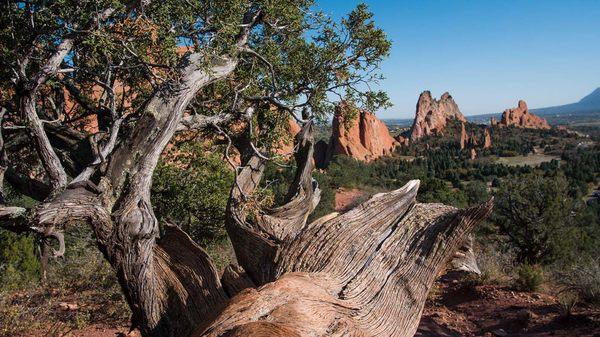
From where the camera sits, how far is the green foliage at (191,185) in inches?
214

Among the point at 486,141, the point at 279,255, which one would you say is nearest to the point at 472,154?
the point at 486,141

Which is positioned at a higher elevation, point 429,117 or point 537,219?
point 429,117

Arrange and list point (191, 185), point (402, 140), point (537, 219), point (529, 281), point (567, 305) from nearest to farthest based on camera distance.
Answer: point (191, 185)
point (567, 305)
point (529, 281)
point (537, 219)
point (402, 140)

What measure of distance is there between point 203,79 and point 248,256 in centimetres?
169

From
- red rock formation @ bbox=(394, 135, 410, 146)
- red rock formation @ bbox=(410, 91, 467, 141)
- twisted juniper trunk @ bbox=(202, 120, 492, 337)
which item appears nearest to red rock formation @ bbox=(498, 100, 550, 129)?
red rock formation @ bbox=(410, 91, 467, 141)

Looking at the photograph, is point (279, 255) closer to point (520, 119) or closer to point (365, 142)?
point (365, 142)

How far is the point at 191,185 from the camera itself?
5.58 meters

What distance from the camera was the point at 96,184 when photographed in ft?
9.87

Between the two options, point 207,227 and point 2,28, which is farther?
point 207,227

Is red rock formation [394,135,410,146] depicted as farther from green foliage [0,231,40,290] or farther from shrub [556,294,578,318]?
shrub [556,294,578,318]

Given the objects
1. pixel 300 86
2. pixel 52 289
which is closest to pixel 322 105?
pixel 300 86

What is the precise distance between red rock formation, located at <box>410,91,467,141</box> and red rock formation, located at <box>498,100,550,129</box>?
47.0 ft

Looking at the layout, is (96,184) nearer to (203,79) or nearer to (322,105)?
(203,79)

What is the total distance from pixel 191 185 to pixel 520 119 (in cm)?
13762
